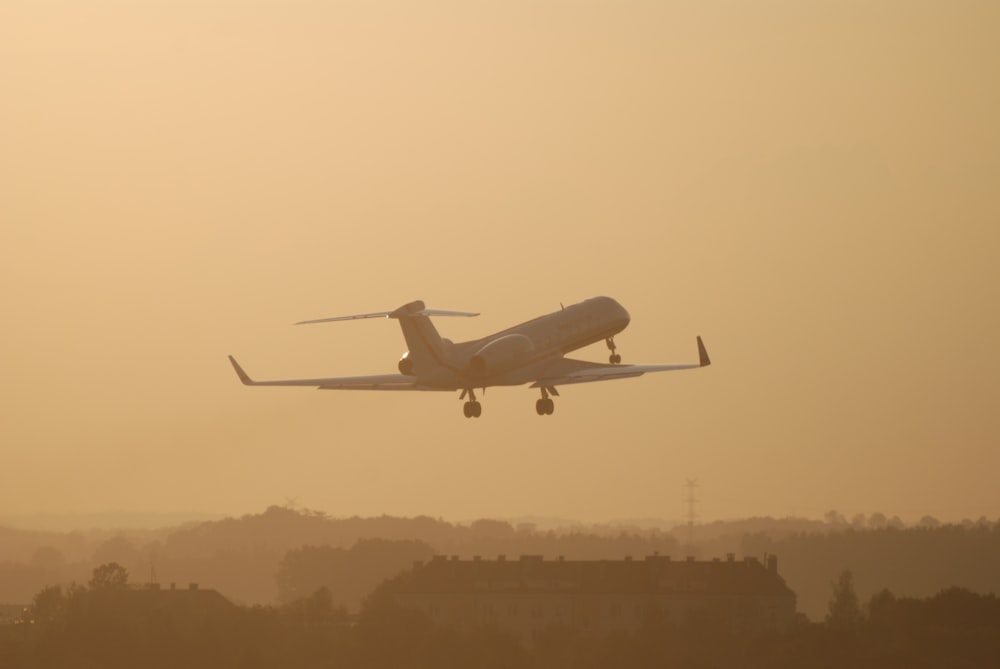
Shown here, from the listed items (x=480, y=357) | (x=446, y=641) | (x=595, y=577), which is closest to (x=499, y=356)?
(x=480, y=357)

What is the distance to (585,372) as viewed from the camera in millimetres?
116688

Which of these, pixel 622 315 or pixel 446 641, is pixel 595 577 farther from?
pixel 622 315

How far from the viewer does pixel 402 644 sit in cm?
14438

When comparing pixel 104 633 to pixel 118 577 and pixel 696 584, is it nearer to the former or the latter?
pixel 118 577

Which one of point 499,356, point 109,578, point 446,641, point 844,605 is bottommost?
point 446,641

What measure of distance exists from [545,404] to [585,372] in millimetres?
3382

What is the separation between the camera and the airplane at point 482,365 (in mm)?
112188

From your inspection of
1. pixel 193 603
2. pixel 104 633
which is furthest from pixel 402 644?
pixel 193 603

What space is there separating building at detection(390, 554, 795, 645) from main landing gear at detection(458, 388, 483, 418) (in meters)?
55.5

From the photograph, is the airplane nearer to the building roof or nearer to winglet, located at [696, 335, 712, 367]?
winglet, located at [696, 335, 712, 367]

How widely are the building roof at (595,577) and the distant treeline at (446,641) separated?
19.4 m

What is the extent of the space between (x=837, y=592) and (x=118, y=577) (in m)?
54.1

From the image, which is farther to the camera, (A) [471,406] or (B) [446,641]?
(B) [446,641]

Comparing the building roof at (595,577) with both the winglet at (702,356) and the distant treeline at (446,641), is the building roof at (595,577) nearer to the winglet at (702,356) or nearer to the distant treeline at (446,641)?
the distant treeline at (446,641)
